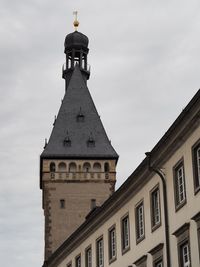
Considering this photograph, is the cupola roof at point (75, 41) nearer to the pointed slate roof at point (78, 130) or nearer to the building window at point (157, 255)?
the pointed slate roof at point (78, 130)

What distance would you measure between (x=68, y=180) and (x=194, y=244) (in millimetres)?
53299

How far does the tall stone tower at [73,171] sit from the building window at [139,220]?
133 ft

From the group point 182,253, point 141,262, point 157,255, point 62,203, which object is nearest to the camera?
point 182,253

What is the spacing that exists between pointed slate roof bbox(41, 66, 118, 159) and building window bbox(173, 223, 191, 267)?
52.2 meters

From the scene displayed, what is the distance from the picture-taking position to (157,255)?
121ft

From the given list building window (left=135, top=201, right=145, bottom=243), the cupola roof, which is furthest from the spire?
building window (left=135, top=201, right=145, bottom=243)

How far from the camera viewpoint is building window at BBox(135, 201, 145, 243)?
40000mm

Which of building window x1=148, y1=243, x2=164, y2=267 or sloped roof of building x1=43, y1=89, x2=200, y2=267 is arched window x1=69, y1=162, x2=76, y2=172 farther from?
building window x1=148, y1=243, x2=164, y2=267

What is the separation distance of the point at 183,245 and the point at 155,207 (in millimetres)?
4735

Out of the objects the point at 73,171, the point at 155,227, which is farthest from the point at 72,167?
the point at 155,227

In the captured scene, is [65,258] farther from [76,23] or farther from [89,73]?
[76,23]

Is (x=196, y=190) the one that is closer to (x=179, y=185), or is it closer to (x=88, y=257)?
(x=179, y=185)

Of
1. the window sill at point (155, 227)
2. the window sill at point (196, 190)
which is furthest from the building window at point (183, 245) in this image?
the window sill at point (155, 227)

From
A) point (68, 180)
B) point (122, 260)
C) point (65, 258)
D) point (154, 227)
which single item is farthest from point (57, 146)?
point (154, 227)
